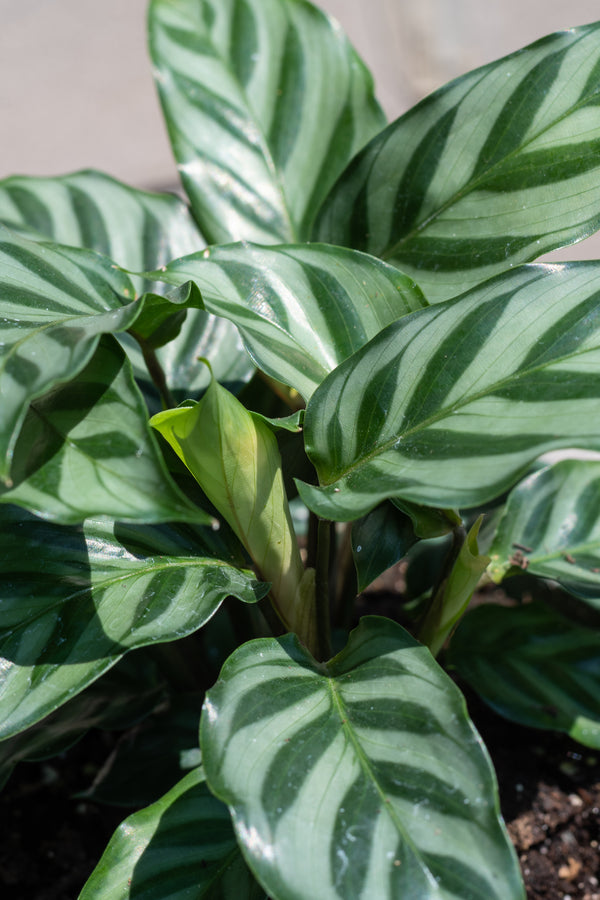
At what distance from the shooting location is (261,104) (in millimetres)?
825

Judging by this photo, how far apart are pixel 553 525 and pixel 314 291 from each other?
1.09 ft

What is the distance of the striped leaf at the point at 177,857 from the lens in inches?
22.2

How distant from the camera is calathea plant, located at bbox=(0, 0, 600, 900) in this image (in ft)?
1.50

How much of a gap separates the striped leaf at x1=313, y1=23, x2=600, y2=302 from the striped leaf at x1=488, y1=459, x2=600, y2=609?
226mm

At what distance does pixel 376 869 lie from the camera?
44 cm

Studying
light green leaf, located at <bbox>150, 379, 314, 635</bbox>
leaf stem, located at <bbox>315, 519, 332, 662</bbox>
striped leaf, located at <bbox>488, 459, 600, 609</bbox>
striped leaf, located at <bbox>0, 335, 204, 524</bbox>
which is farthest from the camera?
striped leaf, located at <bbox>488, 459, 600, 609</bbox>

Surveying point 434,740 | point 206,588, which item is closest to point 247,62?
point 206,588

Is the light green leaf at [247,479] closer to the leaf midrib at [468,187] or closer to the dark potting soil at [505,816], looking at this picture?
the leaf midrib at [468,187]

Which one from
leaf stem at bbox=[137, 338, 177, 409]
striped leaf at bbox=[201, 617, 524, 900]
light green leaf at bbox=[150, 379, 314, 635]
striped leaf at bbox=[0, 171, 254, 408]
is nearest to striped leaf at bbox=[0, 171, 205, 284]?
striped leaf at bbox=[0, 171, 254, 408]

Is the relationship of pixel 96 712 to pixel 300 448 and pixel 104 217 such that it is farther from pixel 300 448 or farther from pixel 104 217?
pixel 104 217

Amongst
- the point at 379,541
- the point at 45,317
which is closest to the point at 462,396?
the point at 379,541

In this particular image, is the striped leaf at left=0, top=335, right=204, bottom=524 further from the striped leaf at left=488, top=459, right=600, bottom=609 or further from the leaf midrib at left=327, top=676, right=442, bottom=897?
the striped leaf at left=488, top=459, right=600, bottom=609

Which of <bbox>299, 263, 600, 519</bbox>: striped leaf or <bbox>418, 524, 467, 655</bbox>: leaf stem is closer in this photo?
<bbox>299, 263, 600, 519</bbox>: striped leaf

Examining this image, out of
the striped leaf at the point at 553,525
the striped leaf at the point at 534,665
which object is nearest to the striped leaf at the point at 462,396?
the striped leaf at the point at 553,525
